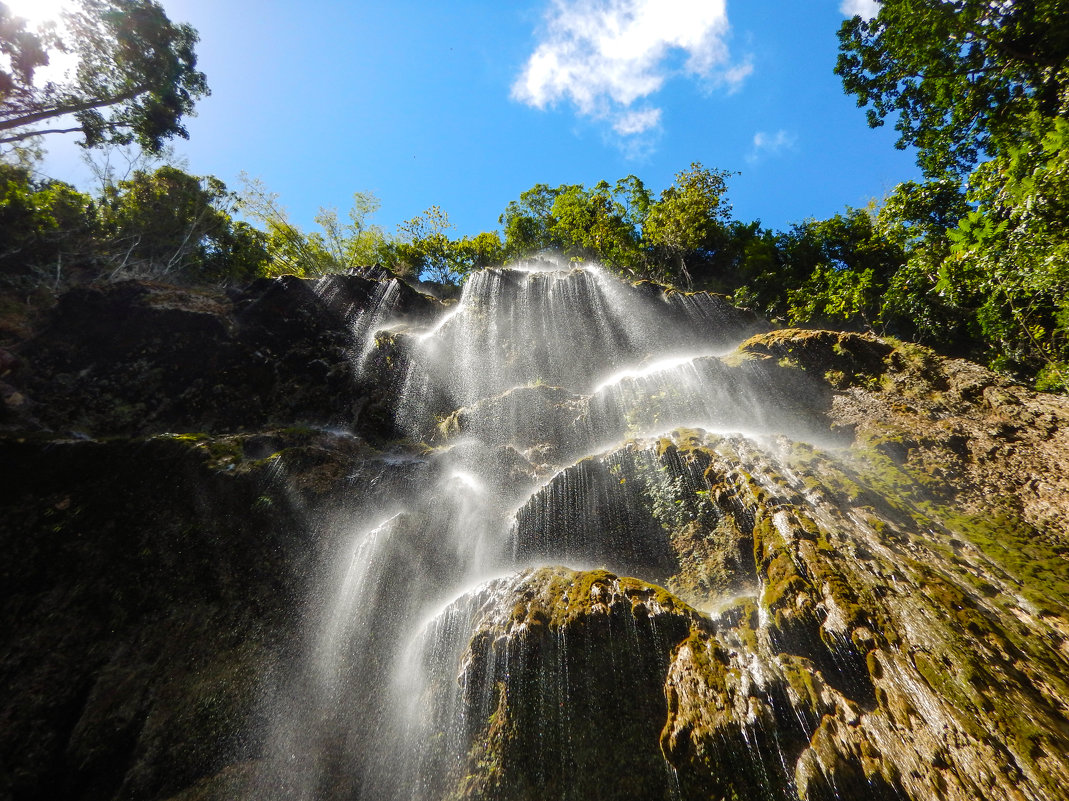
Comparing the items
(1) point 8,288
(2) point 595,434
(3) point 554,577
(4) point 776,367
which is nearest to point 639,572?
(3) point 554,577

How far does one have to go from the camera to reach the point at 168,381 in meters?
13.9

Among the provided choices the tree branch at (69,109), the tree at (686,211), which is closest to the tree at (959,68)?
the tree at (686,211)

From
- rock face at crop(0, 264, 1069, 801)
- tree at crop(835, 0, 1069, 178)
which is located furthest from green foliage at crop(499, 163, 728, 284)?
rock face at crop(0, 264, 1069, 801)

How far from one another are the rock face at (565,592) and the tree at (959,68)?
9781 millimetres

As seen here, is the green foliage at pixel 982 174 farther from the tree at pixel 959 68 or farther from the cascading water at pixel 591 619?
the cascading water at pixel 591 619

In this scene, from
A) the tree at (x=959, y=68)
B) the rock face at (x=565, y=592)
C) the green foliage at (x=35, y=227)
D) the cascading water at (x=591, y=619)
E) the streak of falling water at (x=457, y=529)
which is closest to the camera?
the rock face at (x=565, y=592)

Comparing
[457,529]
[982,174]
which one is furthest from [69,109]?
[982,174]

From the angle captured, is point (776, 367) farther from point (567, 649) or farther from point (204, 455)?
point (204, 455)

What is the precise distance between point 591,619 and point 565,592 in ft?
2.02

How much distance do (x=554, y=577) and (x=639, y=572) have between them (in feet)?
6.77

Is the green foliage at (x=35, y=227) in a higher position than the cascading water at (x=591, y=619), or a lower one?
higher

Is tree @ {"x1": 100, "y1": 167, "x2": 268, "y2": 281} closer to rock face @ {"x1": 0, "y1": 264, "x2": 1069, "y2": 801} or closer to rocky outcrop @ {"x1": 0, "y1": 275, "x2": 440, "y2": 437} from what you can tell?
rocky outcrop @ {"x1": 0, "y1": 275, "x2": 440, "y2": 437}

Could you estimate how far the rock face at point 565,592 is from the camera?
13.6 feet

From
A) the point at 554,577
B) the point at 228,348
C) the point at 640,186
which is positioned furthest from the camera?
the point at 640,186
